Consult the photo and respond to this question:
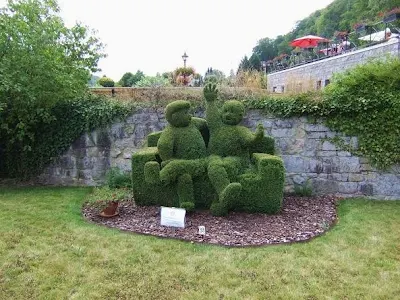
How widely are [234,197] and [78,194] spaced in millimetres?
2800

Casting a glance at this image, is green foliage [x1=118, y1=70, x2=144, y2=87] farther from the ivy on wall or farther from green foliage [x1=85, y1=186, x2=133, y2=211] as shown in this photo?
the ivy on wall

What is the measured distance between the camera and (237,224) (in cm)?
417

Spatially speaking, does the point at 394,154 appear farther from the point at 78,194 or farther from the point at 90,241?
the point at 78,194

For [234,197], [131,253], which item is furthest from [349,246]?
[131,253]

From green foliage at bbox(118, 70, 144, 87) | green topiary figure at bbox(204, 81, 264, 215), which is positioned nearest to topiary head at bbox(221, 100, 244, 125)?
green topiary figure at bbox(204, 81, 264, 215)

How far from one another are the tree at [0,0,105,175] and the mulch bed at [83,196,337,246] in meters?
2.19

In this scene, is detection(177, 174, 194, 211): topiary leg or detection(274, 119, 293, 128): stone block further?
detection(274, 119, 293, 128): stone block

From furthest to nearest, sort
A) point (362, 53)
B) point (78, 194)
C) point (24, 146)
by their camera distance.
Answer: point (362, 53) < point (24, 146) < point (78, 194)

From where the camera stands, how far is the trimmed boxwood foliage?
4.45 m

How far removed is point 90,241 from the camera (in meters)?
3.62

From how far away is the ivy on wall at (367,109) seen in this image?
5.27 meters

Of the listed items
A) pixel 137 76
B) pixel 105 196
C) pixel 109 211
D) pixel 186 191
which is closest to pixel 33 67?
pixel 105 196

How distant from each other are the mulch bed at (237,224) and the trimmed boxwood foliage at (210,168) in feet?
0.54

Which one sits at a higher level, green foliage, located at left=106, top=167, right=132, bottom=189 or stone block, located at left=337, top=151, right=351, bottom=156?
stone block, located at left=337, top=151, right=351, bottom=156
